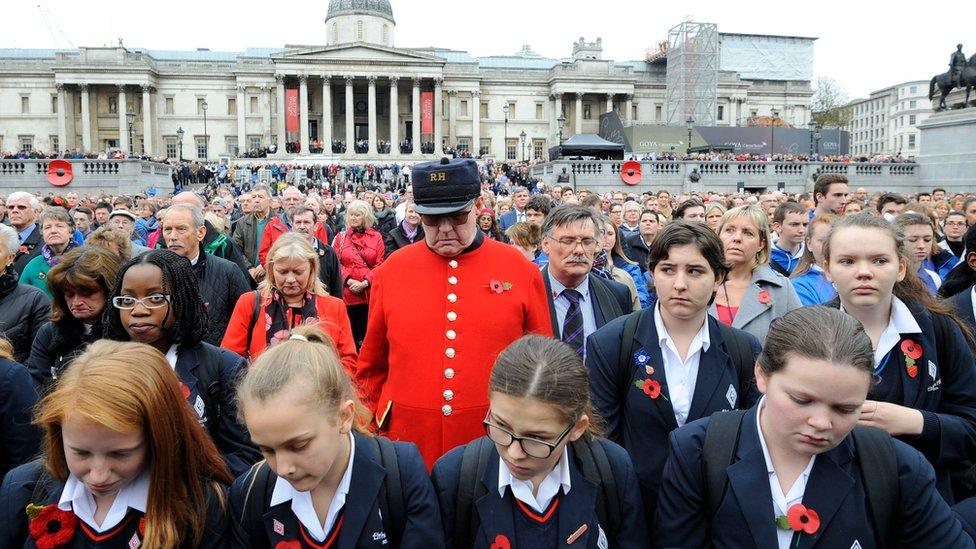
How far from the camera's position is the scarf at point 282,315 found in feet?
16.7

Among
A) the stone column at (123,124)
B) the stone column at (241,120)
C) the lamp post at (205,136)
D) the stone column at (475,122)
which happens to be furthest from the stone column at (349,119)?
the stone column at (123,124)

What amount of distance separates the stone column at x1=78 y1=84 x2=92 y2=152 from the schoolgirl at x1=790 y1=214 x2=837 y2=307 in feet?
251

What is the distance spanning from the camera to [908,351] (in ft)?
10.9

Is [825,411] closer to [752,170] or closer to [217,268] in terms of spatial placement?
[217,268]

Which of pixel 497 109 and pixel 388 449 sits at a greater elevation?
pixel 497 109

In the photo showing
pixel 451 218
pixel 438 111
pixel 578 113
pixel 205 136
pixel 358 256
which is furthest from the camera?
pixel 578 113

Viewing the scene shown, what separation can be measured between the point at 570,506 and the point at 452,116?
2865 inches

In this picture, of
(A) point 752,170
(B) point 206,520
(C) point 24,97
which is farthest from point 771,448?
(C) point 24,97

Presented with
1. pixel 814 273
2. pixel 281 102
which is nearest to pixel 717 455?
pixel 814 273

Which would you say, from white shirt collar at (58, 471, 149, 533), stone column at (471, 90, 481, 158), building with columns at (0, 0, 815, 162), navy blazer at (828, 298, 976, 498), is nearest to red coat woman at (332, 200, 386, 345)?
white shirt collar at (58, 471, 149, 533)

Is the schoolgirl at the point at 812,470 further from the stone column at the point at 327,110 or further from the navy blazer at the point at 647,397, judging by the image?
the stone column at the point at 327,110

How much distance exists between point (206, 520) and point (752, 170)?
38694 mm

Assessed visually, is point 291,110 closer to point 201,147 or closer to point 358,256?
point 201,147

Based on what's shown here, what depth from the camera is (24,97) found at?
7119 centimetres
